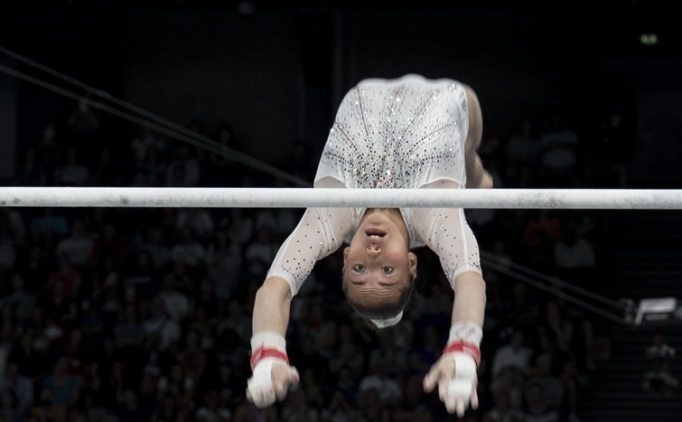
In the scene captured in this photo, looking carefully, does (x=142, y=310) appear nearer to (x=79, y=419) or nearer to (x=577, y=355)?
(x=79, y=419)

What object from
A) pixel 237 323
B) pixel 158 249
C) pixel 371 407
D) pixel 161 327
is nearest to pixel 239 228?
pixel 158 249

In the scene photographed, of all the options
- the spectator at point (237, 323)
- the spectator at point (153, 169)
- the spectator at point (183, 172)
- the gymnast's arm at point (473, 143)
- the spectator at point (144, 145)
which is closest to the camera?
the gymnast's arm at point (473, 143)

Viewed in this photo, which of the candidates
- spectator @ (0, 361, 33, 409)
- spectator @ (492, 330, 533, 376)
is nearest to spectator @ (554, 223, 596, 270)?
spectator @ (492, 330, 533, 376)

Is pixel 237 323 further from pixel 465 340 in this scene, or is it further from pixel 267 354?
pixel 465 340

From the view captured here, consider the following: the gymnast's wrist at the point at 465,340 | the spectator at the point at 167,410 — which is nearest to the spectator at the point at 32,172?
the spectator at the point at 167,410

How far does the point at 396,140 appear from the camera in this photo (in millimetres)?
4402

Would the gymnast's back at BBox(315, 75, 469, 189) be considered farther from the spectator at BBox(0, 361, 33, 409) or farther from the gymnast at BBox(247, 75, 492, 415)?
the spectator at BBox(0, 361, 33, 409)

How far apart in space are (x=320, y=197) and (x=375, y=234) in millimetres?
677

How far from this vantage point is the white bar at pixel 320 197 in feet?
10.3

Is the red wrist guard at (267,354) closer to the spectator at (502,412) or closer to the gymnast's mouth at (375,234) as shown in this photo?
the gymnast's mouth at (375,234)

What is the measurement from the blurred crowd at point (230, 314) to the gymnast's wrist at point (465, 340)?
4799 mm

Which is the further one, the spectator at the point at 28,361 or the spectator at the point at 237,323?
the spectator at the point at 237,323

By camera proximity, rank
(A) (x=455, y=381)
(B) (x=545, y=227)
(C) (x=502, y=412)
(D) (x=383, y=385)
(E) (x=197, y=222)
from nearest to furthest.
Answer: (A) (x=455, y=381) < (C) (x=502, y=412) < (D) (x=383, y=385) < (B) (x=545, y=227) < (E) (x=197, y=222)

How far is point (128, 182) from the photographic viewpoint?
10.4 metres
